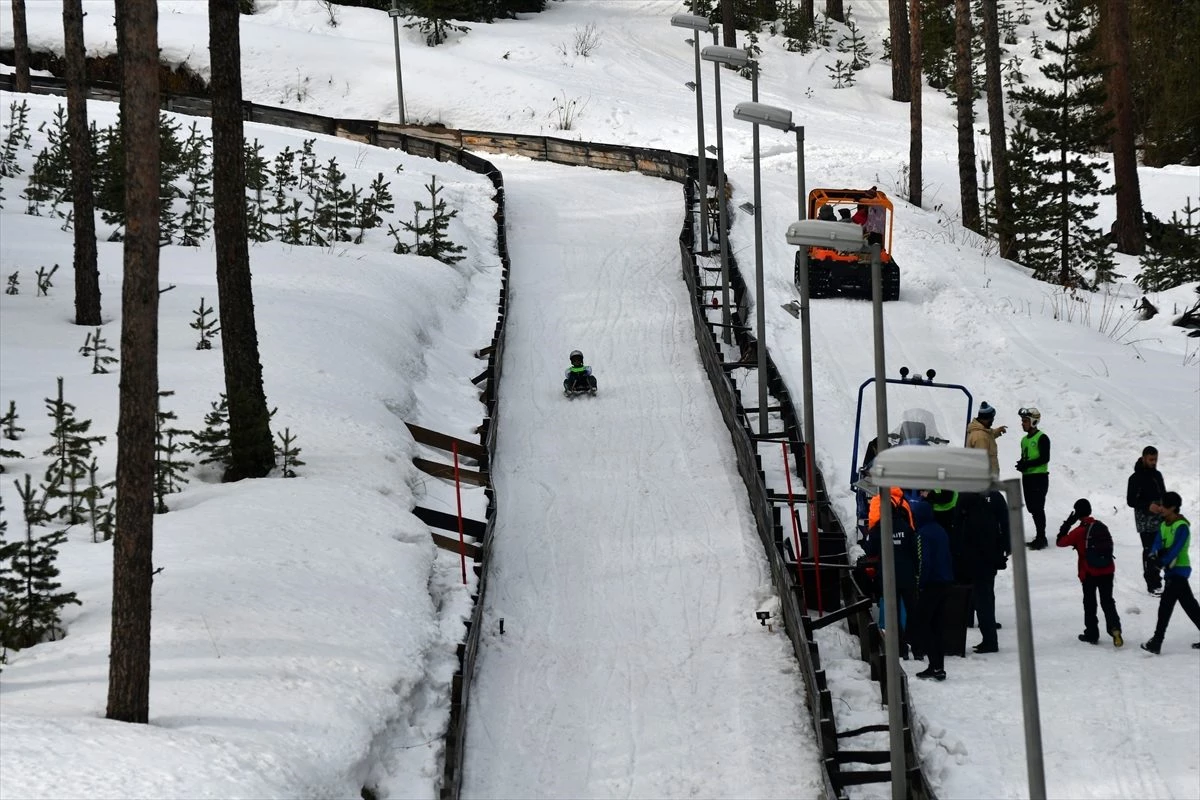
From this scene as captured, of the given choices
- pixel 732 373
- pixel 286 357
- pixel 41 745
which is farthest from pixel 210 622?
pixel 732 373

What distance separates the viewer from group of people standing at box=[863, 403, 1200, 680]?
1248 cm

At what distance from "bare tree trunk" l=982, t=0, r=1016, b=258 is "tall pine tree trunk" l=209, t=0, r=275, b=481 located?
19.5m

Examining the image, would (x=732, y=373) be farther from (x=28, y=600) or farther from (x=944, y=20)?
(x=944, y=20)

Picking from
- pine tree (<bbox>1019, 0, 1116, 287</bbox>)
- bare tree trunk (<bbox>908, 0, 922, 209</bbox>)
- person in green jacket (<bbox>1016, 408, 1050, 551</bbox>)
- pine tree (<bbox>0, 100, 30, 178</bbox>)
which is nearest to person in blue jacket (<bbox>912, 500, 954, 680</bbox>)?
person in green jacket (<bbox>1016, 408, 1050, 551</bbox>)

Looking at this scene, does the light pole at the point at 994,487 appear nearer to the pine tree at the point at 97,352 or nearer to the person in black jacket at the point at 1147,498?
the person in black jacket at the point at 1147,498

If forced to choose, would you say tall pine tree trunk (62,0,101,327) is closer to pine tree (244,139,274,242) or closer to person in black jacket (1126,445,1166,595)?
pine tree (244,139,274,242)

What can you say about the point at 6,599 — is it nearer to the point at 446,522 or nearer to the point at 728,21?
the point at 446,522

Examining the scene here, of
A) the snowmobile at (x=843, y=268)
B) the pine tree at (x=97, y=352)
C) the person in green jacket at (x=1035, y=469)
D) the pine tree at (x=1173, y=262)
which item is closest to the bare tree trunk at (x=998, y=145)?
the pine tree at (x=1173, y=262)

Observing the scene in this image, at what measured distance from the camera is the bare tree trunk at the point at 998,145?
30.6 metres

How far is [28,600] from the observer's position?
1081 cm

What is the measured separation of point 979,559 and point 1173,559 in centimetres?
169

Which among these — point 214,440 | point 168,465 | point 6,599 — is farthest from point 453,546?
point 6,599

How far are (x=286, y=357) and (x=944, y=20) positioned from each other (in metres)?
39.6

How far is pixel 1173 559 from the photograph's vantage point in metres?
12.4
